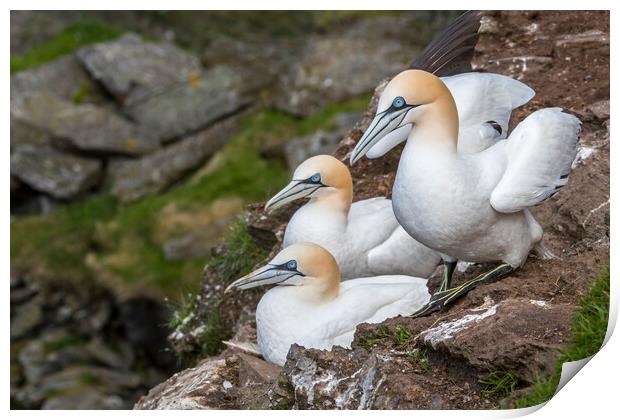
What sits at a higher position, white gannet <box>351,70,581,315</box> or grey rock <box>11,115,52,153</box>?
white gannet <box>351,70,581,315</box>

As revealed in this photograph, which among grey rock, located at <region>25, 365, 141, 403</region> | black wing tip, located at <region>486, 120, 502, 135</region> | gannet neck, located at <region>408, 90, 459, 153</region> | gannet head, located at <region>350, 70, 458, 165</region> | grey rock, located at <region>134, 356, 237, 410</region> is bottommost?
grey rock, located at <region>25, 365, 141, 403</region>

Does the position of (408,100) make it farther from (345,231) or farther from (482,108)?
(345,231)

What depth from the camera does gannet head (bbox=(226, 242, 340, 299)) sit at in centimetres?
623

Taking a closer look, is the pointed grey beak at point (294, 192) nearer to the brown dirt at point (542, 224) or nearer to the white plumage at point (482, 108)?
the white plumage at point (482, 108)

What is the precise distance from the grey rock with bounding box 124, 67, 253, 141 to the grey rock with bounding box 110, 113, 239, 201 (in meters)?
0.17

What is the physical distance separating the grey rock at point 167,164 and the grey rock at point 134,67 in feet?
3.61

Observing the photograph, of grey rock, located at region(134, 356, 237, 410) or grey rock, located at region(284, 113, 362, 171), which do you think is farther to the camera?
grey rock, located at region(284, 113, 362, 171)

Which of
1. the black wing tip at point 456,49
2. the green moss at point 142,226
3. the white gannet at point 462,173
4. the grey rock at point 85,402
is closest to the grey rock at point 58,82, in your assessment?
the green moss at point 142,226

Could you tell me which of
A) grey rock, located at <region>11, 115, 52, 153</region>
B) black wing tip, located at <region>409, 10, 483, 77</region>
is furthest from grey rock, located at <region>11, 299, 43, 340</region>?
black wing tip, located at <region>409, 10, 483, 77</region>

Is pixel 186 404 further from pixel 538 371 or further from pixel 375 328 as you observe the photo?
pixel 538 371

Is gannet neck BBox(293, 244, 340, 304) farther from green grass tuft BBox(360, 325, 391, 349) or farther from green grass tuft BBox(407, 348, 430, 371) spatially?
green grass tuft BBox(407, 348, 430, 371)

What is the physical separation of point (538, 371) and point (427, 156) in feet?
4.29

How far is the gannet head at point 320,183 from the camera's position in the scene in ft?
23.0

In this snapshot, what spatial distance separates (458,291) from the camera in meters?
6.08
